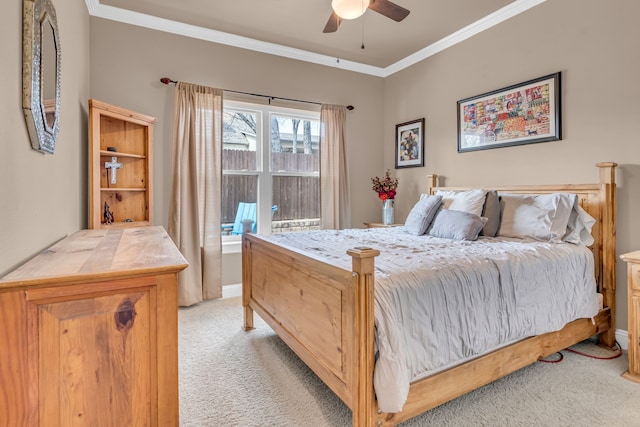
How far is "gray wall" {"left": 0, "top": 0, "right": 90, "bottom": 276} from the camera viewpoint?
1.14 m

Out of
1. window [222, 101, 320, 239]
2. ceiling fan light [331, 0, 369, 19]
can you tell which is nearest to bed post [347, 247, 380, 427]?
ceiling fan light [331, 0, 369, 19]

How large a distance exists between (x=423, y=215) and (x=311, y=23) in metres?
2.23

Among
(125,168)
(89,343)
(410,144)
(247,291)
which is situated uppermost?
(410,144)

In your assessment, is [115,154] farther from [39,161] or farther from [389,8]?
[389,8]

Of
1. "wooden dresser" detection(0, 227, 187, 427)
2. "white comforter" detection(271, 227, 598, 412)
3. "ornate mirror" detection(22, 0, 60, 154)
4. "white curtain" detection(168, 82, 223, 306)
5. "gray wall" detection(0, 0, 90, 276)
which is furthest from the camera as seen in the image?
"white curtain" detection(168, 82, 223, 306)

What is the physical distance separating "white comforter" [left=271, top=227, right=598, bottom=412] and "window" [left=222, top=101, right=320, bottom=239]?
1.72 metres

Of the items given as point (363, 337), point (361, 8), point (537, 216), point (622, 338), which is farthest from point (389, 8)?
point (622, 338)

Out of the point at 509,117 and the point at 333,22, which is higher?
the point at 333,22

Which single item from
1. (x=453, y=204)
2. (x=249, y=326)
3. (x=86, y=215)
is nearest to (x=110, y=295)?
(x=249, y=326)

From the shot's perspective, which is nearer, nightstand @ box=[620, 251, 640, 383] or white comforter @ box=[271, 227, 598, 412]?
white comforter @ box=[271, 227, 598, 412]

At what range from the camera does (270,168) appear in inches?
162

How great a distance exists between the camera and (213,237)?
3.61m

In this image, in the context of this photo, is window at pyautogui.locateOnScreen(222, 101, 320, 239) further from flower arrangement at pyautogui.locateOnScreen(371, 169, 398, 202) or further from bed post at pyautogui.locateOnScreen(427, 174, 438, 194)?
bed post at pyautogui.locateOnScreen(427, 174, 438, 194)

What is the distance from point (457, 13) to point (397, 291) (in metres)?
3.02
